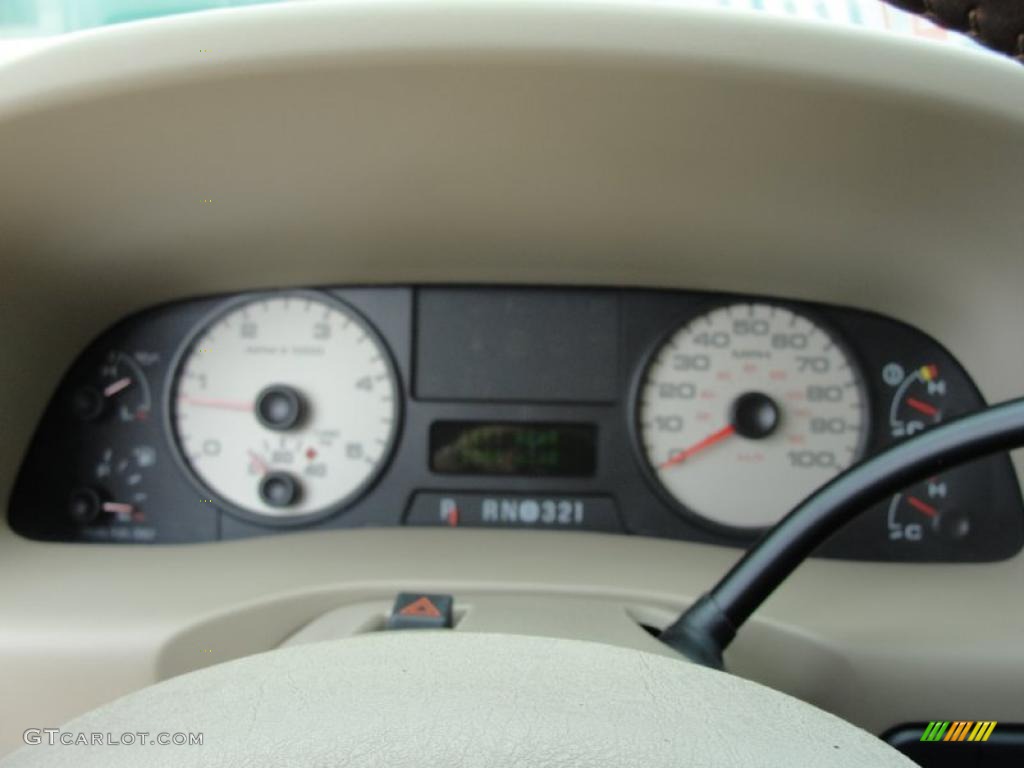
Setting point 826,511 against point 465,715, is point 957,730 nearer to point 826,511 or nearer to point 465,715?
point 826,511

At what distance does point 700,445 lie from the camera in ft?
4.53

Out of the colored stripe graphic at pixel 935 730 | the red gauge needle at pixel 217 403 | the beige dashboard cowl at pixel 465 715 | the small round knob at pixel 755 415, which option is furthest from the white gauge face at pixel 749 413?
the beige dashboard cowl at pixel 465 715

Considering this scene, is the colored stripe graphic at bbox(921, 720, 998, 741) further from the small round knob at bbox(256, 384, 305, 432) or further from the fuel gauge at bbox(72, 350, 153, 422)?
the fuel gauge at bbox(72, 350, 153, 422)

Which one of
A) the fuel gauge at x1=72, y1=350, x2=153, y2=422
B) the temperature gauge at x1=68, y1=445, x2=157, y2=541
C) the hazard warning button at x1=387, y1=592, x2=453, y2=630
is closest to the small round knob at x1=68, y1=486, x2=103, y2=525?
the temperature gauge at x1=68, y1=445, x2=157, y2=541

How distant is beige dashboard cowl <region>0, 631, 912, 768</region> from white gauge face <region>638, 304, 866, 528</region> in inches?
28.6

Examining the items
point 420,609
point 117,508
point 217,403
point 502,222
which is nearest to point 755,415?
point 502,222

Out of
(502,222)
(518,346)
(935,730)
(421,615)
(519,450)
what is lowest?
(935,730)

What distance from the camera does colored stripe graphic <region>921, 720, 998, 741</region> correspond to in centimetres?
104

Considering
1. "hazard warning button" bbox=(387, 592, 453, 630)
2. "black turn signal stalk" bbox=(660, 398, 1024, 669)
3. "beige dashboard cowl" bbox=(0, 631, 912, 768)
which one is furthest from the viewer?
"hazard warning button" bbox=(387, 592, 453, 630)

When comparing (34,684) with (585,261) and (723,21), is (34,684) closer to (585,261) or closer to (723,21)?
(585,261)

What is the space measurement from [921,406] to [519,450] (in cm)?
59

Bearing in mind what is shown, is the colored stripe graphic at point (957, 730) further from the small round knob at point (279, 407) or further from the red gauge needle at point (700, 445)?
the small round knob at point (279, 407)

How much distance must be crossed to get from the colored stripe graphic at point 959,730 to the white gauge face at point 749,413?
37 centimetres

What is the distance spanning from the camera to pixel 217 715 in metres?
0.58
